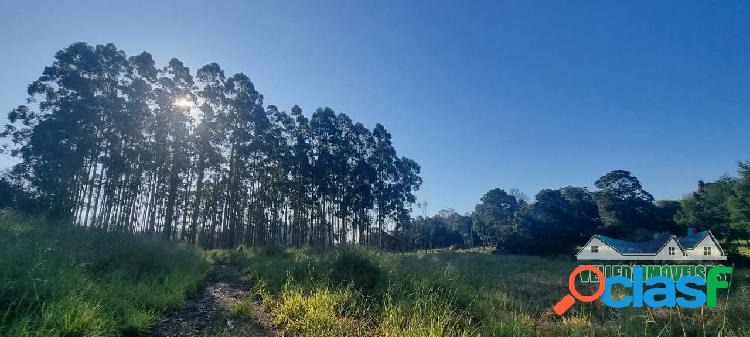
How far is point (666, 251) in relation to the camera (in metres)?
19.4

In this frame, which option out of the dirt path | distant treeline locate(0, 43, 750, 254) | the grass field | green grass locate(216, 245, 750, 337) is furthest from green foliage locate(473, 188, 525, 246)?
the dirt path

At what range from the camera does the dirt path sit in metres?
4.81

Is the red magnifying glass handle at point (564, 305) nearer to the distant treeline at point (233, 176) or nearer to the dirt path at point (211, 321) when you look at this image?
the dirt path at point (211, 321)

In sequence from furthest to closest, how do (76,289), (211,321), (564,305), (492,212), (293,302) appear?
(492,212) < (564,305) < (293,302) < (211,321) < (76,289)

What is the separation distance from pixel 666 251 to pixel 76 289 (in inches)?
1028

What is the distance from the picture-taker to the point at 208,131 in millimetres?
23250

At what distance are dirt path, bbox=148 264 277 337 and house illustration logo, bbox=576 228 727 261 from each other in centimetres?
2269

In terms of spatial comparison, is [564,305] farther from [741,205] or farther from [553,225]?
[553,225]

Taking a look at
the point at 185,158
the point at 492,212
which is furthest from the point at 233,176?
the point at 492,212

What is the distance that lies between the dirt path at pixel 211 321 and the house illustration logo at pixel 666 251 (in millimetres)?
22689

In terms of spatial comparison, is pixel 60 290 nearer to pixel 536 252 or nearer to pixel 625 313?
pixel 625 313

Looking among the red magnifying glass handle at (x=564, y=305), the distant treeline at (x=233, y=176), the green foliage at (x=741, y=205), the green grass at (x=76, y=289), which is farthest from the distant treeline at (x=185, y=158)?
the green foliage at (x=741, y=205)

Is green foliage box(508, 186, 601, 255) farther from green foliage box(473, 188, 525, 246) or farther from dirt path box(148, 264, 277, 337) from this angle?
dirt path box(148, 264, 277, 337)

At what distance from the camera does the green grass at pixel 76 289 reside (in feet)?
11.6
